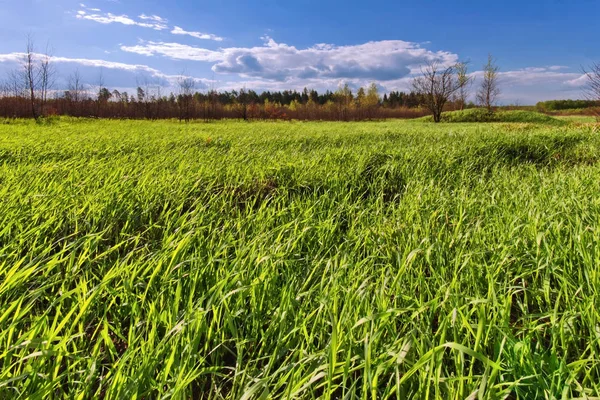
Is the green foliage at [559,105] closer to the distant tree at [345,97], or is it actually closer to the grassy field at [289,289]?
the distant tree at [345,97]

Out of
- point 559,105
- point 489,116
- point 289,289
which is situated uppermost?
point 559,105

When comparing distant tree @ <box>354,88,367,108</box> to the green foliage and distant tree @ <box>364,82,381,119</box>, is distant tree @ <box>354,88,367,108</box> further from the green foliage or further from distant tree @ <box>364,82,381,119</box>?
the green foliage

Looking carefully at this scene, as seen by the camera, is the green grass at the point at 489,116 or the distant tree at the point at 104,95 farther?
the distant tree at the point at 104,95

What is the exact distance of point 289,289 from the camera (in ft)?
4.78

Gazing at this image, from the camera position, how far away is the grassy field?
103 centimetres

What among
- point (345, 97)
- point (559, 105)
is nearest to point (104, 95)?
point (345, 97)

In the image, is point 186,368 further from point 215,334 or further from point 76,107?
point 76,107

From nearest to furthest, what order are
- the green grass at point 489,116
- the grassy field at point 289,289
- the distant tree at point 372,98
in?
the grassy field at point 289,289 < the green grass at point 489,116 < the distant tree at point 372,98

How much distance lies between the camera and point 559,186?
3.24 m

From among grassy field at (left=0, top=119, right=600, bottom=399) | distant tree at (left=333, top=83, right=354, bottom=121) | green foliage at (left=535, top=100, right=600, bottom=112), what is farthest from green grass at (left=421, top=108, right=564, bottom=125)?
green foliage at (left=535, top=100, right=600, bottom=112)

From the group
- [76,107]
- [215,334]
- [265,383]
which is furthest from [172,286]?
[76,107]

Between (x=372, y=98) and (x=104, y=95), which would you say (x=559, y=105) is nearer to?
(x=372, y=98)

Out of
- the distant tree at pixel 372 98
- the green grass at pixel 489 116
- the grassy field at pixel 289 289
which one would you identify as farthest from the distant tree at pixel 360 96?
the grassy field at pixel 289 289

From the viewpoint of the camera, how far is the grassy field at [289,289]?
1032 millimetres
